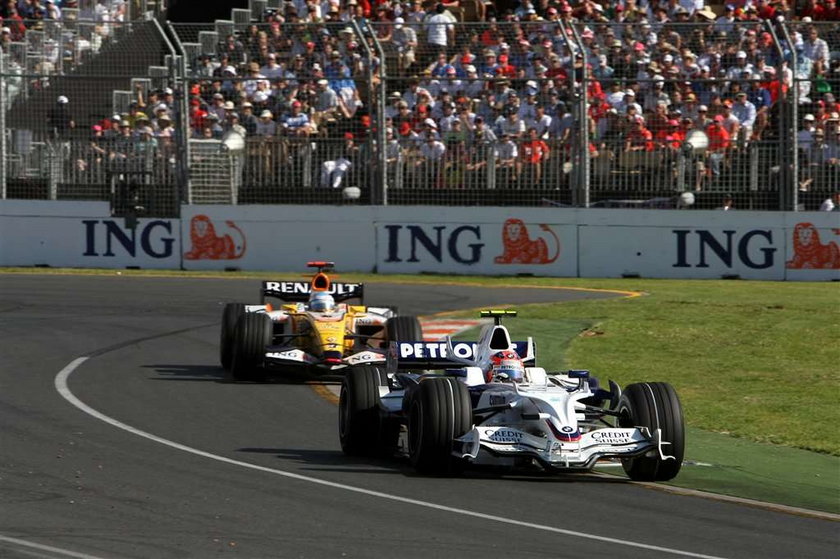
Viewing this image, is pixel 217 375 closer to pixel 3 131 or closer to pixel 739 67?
pixel 739 67

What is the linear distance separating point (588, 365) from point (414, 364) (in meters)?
4.54

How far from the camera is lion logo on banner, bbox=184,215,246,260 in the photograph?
93.2 ft

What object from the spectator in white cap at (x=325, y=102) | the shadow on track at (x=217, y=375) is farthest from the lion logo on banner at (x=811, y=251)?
the shadow on track at (x=217, y=375)

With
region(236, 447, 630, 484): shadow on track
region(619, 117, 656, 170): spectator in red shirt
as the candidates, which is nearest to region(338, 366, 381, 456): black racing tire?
region(236, 447, 630, 484): shadow on track

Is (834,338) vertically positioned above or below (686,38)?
below

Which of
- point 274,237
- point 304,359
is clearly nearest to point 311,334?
point 304,359

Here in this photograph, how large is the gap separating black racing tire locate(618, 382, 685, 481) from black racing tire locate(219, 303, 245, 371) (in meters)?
6.85

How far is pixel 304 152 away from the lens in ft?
90.7

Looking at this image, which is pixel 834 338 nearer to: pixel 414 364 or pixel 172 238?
pixel 414 364

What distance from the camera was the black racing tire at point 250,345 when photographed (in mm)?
Result: 15672

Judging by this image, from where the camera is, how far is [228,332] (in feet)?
54.6

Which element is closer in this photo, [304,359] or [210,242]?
[304,359]

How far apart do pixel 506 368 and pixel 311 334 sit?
4933mm

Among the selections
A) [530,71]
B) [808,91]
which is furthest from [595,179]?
[808,91]
